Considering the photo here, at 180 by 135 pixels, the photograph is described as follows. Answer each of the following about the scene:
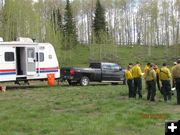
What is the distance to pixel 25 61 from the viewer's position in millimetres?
24734

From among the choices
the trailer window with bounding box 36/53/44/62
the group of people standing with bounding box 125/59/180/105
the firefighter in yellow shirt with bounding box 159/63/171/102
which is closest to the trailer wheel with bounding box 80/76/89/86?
the trailer window with bounding box 36/53/44/62

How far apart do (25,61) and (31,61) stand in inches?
18.5

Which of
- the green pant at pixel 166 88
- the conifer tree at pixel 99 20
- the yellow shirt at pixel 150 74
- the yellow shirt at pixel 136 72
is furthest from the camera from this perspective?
the conifer tree at pixel 99 20

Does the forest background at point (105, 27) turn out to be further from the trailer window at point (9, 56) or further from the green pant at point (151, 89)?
Result: the green pant at point (151, 89)

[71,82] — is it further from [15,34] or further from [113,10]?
[113,10]

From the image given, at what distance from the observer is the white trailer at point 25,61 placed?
77.6ft

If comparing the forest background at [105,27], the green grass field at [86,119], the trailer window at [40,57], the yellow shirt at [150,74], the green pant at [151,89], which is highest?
the forest background at [105,27]

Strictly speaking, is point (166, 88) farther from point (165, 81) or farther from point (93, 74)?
point (93, 74)

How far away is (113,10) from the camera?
91.1 metres

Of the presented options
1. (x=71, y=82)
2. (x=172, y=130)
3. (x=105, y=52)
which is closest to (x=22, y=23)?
(x=105, y=52)

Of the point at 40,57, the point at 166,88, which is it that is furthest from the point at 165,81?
the point at 40,57

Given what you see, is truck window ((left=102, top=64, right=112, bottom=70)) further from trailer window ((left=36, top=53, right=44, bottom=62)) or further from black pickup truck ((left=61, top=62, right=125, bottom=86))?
trailer window ((left=36, top=53, right=44, bottom=62))

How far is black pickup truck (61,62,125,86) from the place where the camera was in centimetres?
2681

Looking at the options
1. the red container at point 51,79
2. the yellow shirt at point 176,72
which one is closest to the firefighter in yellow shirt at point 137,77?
the yellow shirt at point 176,72
